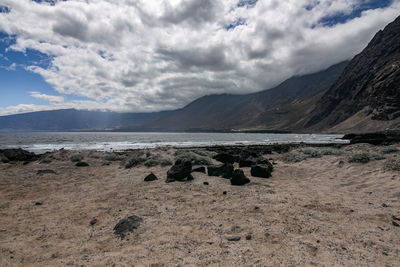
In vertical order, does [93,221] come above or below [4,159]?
below

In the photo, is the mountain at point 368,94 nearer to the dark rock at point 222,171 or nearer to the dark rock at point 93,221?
the dark rock at point 222,171

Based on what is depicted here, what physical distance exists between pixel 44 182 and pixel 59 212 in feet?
18.6

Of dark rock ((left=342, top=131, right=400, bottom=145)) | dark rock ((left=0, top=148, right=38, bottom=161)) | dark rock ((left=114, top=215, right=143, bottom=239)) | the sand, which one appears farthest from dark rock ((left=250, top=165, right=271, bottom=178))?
dark rock ((left=342, top=131, right=400, bottom=145))

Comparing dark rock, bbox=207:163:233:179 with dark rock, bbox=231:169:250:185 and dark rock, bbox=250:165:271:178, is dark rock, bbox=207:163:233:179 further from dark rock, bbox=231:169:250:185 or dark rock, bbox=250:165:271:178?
dark rock, bbox=250:165:271:178

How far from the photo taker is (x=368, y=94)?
470 feet

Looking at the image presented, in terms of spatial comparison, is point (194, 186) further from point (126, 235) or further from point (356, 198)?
point (356, 198)

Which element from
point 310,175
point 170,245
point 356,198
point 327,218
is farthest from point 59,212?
point 310,175

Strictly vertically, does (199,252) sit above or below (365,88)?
below

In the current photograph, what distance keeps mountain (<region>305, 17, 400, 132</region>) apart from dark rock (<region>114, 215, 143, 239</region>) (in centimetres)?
13380

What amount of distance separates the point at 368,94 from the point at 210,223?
597 ft

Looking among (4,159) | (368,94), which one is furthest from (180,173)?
(368,94)

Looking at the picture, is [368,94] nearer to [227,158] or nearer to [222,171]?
[227,158]

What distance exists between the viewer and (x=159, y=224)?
214 inches

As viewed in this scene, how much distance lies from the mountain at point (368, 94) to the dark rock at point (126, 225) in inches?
5268
